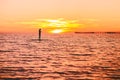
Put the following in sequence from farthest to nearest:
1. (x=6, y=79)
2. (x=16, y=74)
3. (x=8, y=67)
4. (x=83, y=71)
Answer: (x=8, y=67), (x=83, y=71), (x=16, y=74), (x=6, y=79)

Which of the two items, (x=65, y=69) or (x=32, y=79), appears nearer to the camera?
(x=32, y=79)

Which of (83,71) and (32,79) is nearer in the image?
(32,79)

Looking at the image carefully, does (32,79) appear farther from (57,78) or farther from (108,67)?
(108,67)

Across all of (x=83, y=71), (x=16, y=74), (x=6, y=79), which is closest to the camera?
(x=6, y=79)

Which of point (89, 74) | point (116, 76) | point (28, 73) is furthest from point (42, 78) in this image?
point (116, 76)

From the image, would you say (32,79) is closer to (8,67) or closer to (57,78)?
(57,78)

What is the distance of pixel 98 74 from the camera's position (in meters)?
31.3

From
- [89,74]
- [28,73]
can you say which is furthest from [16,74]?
[89,74]

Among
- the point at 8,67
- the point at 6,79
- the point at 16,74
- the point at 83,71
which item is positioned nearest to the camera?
the point at 6,79

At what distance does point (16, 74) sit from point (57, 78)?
14.5ft

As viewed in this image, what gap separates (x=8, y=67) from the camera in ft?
118

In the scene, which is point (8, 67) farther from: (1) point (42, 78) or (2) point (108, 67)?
(2) point (108, 67)

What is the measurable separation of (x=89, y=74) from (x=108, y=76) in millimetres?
2103

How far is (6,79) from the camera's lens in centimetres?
2838
